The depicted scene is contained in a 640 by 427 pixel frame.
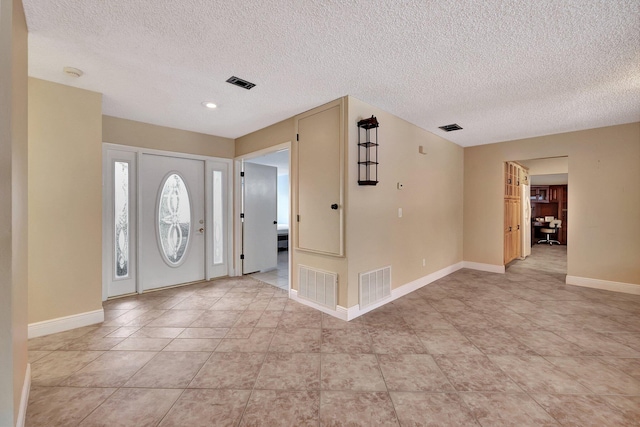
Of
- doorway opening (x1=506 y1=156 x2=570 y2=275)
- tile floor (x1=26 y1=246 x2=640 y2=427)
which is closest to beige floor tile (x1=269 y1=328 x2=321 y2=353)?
tile floor (x1=26 y1=246 x2=640 y2=427)

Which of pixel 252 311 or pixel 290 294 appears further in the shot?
pixel 290 294

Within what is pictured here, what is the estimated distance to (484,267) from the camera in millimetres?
5332

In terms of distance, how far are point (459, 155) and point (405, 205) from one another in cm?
249

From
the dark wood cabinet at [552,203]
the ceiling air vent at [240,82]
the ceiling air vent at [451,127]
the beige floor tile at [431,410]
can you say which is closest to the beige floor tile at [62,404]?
the beige floor tile at [431,410]

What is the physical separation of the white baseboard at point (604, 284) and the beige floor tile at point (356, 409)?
15.1 ft

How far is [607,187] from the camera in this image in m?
4.17

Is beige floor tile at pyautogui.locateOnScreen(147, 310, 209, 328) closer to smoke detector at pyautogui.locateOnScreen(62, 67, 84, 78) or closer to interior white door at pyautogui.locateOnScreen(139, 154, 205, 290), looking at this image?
interior white door at pyautogui.locateOnScreen(139, 154, 205, 290)

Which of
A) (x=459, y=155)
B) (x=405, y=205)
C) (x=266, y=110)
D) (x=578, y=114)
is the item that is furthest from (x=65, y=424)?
(x=459, y=155)

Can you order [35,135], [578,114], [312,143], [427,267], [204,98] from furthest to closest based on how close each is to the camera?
[427,267] → [578,114] → [312,143] → [204,98] → [35,135]

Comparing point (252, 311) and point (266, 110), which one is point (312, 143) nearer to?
point (266, 110)

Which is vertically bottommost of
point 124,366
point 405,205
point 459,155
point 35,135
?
point 124,366

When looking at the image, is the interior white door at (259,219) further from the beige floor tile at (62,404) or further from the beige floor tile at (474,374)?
the beige floor tile at (474,374)

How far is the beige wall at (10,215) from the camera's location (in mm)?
1296

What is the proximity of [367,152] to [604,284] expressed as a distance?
4.43 metres
